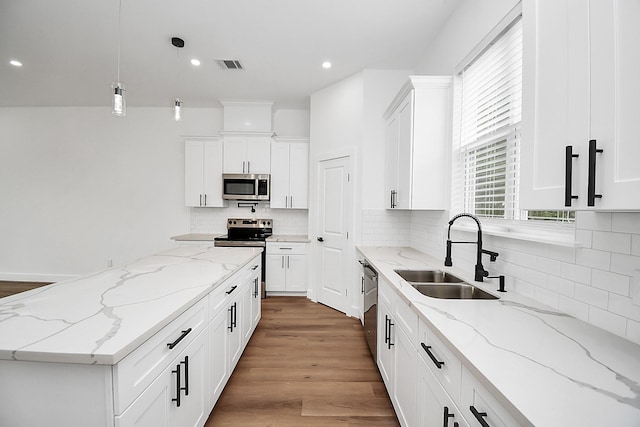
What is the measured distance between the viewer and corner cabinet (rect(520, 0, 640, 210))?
26.9 inches

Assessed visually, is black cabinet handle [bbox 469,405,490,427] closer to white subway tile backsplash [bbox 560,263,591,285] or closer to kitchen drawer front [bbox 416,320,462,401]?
kitchen drawer front [bbox 416,320,462,401]

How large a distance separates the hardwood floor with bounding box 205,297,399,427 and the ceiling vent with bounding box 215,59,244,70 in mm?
3246

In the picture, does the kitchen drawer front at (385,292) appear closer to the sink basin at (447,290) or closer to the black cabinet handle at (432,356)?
the sink basin at (447,290)

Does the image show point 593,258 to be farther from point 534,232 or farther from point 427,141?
point 427,141

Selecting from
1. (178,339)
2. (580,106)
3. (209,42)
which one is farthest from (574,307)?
(209,42)

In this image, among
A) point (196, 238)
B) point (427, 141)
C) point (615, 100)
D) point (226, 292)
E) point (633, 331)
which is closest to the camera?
point (615, 100)

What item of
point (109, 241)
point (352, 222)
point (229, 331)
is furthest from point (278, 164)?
point (109, 241)

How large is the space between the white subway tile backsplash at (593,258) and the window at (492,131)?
0.20 metres

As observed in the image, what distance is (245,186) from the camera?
178 inches

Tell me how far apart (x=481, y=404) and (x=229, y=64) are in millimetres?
3926

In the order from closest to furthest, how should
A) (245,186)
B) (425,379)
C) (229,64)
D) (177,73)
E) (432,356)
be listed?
(432,356) < (425,379) < (229,64) < (177,73) < (245,186)

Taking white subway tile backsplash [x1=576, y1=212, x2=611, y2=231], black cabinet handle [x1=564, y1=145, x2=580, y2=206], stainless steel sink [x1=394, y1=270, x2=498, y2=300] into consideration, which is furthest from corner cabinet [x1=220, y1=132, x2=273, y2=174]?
black cabinet handle [x1=564, y1=145, x2=580, y2=206]

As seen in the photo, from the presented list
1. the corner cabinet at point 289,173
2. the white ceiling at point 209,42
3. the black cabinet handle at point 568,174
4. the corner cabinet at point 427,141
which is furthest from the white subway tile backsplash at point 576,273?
the corner cabinet at point 289,173

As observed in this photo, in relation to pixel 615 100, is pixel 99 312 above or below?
below
